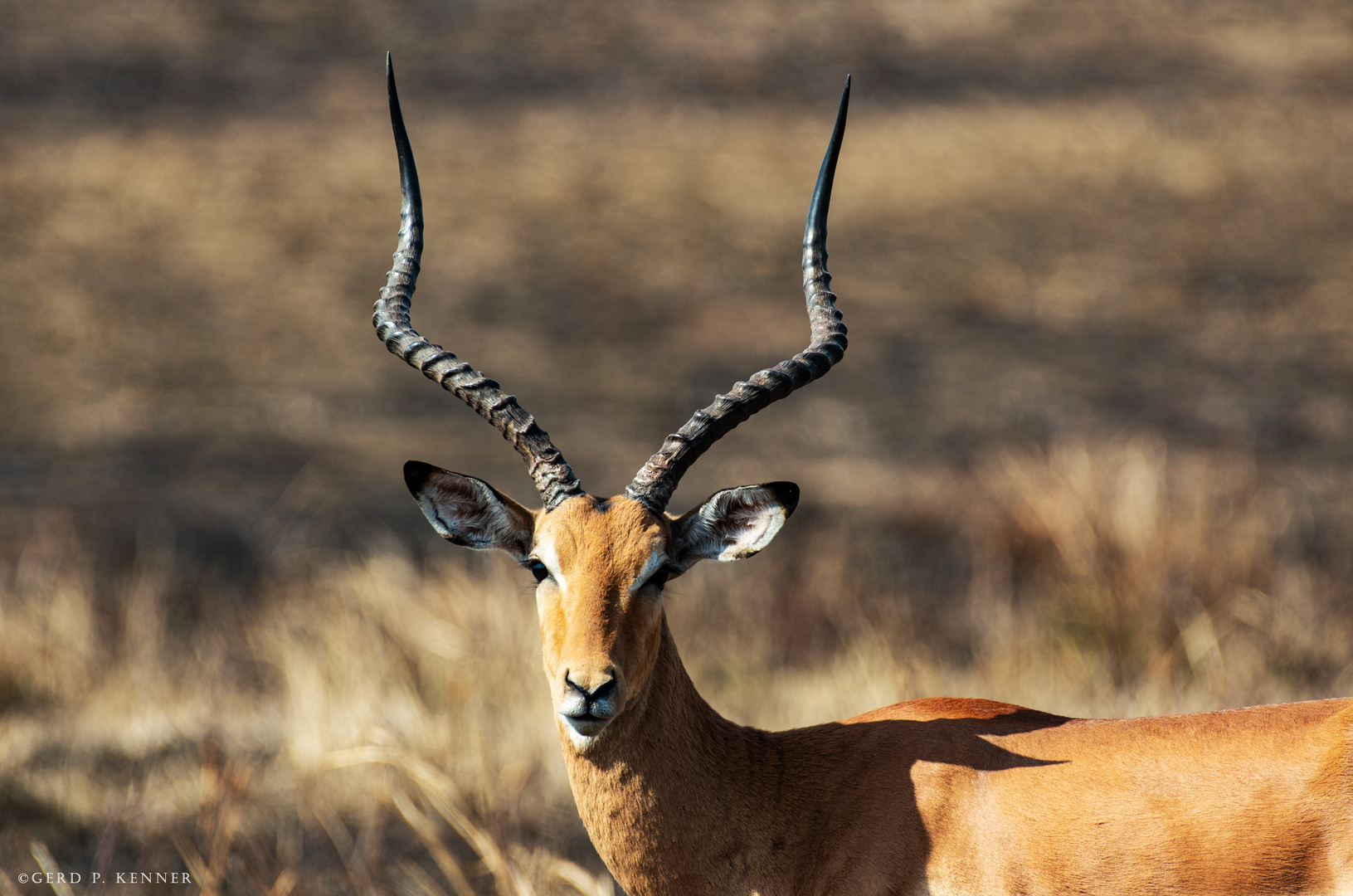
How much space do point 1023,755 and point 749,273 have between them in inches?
962

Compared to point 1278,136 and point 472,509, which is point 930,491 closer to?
point 472,509

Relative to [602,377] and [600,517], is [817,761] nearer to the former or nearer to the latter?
[600,517]

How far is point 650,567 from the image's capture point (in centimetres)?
447

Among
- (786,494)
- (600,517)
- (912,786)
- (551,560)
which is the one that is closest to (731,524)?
(786,494)

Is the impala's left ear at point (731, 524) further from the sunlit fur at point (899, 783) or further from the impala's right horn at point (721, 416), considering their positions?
the impala's right horn at point (721, 416)

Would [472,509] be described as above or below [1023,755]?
above

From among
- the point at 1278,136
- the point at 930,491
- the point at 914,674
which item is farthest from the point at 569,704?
the point at 1278,136

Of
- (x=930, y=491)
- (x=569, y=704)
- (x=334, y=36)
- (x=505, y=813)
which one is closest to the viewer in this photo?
(x=569, y=704)

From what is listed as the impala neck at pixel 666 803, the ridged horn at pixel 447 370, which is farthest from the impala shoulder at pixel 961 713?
the ridged horn at pixel 447 370

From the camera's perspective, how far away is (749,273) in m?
28.3

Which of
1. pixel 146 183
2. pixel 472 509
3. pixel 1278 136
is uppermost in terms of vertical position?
pixel 1278 136

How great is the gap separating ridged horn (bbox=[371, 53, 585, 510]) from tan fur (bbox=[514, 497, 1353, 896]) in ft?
0.53

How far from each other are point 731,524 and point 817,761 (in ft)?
3.07

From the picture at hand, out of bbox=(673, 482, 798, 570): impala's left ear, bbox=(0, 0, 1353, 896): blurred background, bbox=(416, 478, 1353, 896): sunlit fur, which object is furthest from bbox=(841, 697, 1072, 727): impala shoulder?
bbox=(0, 0, 1353, 896): blurred background
